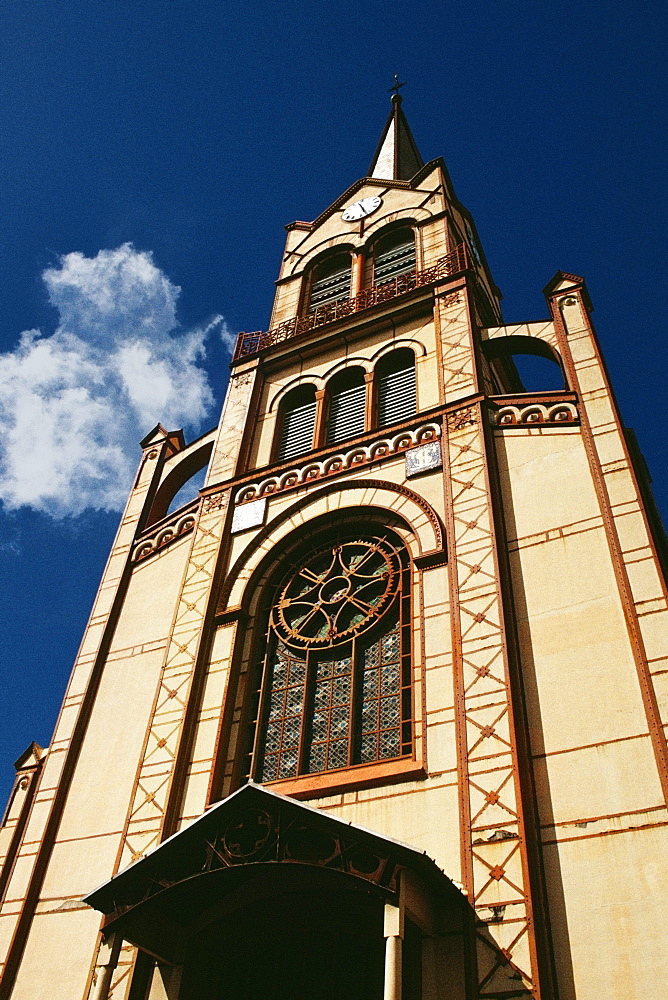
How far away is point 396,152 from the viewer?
3216 cm

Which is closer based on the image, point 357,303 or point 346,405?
point 346,405

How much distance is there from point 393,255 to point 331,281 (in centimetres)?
170

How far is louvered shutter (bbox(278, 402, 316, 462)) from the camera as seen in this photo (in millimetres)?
18359

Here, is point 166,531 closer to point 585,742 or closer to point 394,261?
point 394,261

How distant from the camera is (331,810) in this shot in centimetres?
1149

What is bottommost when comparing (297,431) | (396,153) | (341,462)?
(341,462)

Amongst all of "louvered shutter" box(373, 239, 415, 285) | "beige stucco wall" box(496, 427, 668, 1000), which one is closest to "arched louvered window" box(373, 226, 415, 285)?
"louvered shutter" box(373, 239, 415, 285)

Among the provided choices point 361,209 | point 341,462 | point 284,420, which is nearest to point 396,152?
point 361,209

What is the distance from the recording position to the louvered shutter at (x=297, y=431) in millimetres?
18359

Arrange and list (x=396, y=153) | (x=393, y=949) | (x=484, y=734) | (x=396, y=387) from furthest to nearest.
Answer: (x=396, y=153) < (x=396, y=387) < (x=484, y=734) < (x=393, y=949)

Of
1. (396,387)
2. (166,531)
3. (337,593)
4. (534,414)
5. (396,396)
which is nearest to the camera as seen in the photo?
(337,593)

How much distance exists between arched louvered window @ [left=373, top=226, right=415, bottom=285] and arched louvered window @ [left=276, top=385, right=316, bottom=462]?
4055 millimetres

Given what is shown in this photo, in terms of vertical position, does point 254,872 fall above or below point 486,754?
below

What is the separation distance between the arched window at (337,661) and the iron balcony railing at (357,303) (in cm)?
708
